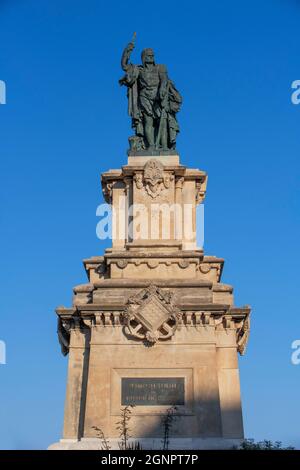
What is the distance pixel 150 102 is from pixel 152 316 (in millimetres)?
9673

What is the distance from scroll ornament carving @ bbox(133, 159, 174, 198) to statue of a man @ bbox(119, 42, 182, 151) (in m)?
1.57

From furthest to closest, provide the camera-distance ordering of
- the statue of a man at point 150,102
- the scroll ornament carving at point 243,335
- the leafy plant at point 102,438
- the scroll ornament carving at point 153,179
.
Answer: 1. the statue of a man at point 150,102
2. the scroll ornament carving at point 153,179
3. the scroll ornament carving at point 243,335
4. the leafy plant at point 102,438

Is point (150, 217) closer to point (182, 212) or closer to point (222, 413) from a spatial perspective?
point (182, 212)

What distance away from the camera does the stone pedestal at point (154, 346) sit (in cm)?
2531

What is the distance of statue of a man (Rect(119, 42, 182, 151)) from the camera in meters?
31.3

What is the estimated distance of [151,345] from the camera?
86.1 feet

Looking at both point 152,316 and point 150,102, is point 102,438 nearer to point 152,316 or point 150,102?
point 152,316

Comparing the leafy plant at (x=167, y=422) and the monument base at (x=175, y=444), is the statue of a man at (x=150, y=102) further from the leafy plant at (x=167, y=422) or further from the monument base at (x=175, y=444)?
the monument base at (x=175, y=444)

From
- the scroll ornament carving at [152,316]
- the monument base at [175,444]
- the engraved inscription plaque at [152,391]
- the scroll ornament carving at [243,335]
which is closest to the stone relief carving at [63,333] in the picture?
the scroll ornament carving at [152,316]

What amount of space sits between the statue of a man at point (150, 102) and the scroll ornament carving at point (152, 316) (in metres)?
7.08

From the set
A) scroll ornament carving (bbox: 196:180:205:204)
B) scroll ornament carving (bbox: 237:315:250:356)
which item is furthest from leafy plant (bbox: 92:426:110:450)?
scroll ornament carving (bbox: 196:180:205:204)

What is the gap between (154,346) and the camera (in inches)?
1033

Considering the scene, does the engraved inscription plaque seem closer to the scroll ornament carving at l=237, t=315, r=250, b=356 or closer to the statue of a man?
the scroll ornament carving at l=237, t=315, r=250, b=356
